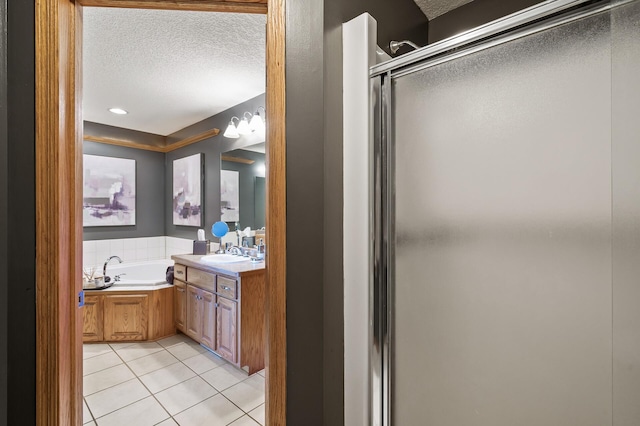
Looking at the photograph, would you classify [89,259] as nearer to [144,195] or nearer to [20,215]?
[144,195]

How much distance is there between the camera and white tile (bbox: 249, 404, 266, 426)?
1.95 m

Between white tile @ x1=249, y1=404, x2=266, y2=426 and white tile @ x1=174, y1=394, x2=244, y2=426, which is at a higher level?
white tile @ x1=174, y1=394, x2=244, y2=426

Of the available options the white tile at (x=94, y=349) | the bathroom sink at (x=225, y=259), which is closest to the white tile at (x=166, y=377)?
the white tile at (x=94, y=349)

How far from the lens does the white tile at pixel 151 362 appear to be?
2574mm

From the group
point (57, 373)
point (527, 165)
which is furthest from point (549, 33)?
point (57, 373)

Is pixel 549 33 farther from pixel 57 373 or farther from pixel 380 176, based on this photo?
pixel 57 373

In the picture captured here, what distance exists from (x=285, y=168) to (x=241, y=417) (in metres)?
1.90

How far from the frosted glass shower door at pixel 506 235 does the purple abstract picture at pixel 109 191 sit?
4409mm

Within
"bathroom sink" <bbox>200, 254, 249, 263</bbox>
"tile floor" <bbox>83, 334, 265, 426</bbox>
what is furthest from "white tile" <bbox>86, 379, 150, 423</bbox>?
"bathroom sink" <bbox>200, 254, 249, 263</bbox>

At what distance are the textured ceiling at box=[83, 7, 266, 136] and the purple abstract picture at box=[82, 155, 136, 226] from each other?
724 mm

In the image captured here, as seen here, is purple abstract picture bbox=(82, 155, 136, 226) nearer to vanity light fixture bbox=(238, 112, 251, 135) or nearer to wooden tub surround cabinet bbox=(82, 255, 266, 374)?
wooden tub surround cabinet bbox=(82, 255, 266, 374)

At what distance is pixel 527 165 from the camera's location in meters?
0.78

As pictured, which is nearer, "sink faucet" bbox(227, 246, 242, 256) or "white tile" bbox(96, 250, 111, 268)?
"sink faucet" bbox(227, 246, 242, 256)

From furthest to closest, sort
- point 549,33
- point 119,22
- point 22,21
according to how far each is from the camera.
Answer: point 119,22 → point 22,21 → point 549,33
